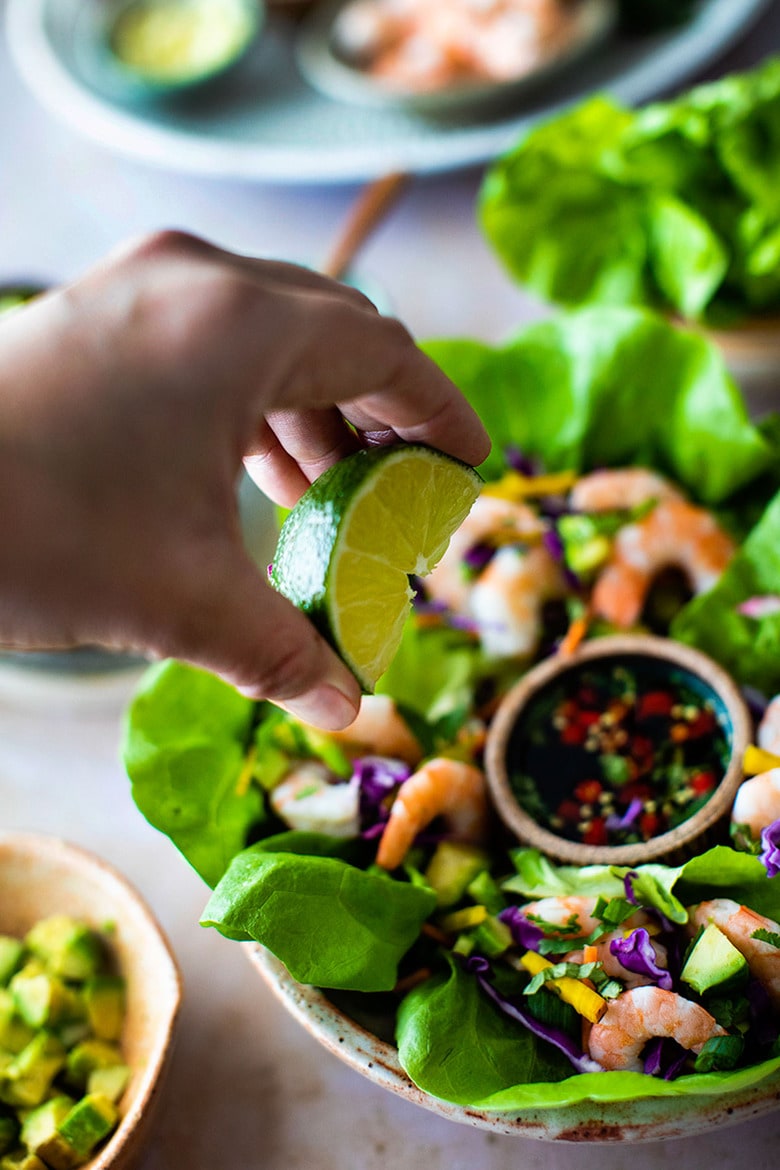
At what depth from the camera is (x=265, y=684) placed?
100 cm

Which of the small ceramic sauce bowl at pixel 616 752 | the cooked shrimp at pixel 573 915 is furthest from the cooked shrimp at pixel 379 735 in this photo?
the cooked shrimp at pixel 573 915

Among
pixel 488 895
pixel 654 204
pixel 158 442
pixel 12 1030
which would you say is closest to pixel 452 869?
pixel 488 895

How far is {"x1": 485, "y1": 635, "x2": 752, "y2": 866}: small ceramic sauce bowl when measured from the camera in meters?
1.44

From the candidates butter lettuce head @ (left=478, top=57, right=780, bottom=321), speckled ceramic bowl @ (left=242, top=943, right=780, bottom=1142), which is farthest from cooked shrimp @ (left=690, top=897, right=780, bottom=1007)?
butter lettuce head @ (left=478, top=57, right=780, bottom=321)

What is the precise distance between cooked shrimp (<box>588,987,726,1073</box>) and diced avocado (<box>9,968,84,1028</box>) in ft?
2.15

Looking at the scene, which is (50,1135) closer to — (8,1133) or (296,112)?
(8,1133)

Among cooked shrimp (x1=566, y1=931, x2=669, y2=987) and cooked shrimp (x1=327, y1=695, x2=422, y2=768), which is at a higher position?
cooked shrimp (x1=566, y1=931, x2=669, y2=987)

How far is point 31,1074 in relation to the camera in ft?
4.63

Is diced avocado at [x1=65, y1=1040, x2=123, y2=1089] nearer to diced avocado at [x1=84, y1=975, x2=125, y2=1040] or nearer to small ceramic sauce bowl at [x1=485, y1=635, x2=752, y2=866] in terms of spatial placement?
diced avocado at [x1=84, y1=975, x2=125, y2=1040]

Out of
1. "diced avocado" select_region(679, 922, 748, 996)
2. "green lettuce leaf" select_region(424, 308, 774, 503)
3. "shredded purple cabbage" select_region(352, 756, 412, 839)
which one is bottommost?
"shredded purple cabbage" select_region(352, 756, 412, 839)

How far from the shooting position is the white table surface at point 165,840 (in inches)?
57.1

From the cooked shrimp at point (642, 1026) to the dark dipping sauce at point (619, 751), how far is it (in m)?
0.26

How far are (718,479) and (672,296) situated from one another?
466 millimetres

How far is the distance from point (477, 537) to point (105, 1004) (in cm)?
84
